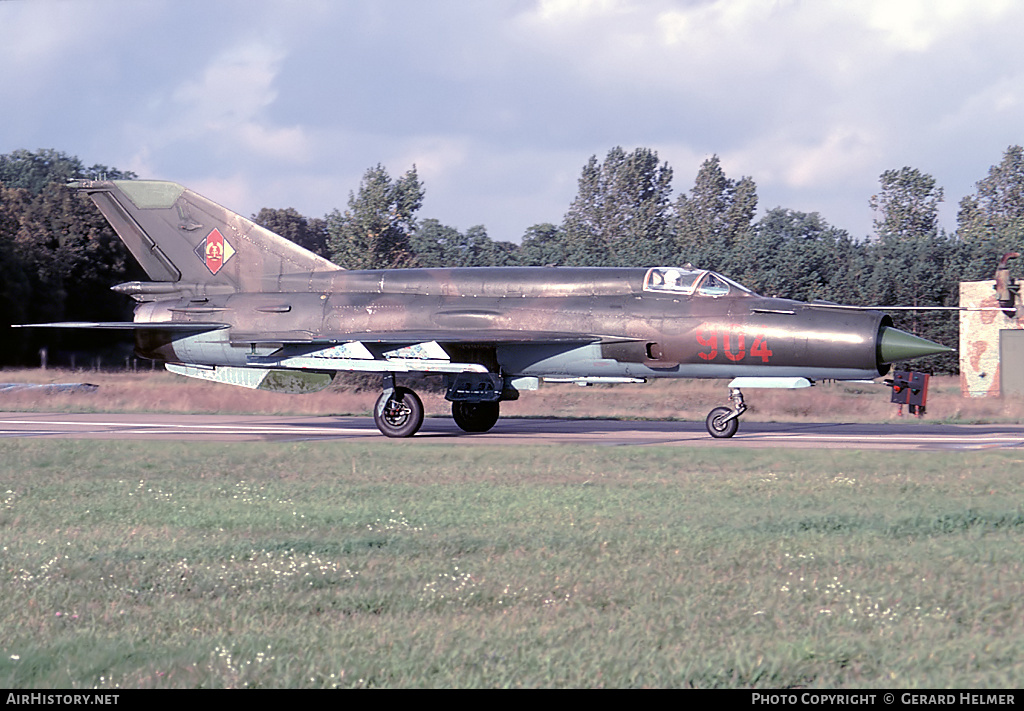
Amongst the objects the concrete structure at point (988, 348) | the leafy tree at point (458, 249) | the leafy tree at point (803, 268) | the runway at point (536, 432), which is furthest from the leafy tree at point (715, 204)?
the runway at point (536, 432)

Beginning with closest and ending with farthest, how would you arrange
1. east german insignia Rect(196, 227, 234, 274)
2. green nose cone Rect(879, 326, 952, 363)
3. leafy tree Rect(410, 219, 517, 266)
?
green nose cone Rect(879, 326, 952, 363), east german insignia Rect(196, 227, 234, 274), leafy tree Rect(410, 219, 517, 266)

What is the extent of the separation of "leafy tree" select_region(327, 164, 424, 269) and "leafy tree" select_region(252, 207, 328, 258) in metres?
45.8

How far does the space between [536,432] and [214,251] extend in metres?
7.72

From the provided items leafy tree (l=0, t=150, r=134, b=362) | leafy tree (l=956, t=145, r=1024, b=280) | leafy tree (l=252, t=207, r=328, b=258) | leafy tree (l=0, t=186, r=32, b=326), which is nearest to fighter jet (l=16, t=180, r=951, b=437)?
leafy tree (l=0, t=186, r=32, b=326)

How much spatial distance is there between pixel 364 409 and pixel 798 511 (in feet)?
60.0

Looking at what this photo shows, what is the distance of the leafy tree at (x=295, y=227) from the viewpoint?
9375 centimetres

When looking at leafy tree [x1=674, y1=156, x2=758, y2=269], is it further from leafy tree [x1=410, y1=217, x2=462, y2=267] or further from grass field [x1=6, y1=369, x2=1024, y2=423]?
grass field [x1=6, y1=369, x2=1024, y2=423]

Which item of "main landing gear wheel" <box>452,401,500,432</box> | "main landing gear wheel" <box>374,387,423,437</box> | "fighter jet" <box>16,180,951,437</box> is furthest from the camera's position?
"main landing gear wheel" <box>452,401,500,432</box>

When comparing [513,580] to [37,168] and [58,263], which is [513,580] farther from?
[37,168]

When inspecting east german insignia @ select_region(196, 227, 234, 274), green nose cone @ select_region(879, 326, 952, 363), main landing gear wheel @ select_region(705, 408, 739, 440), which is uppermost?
east german insignia @ select_region(196, 227, 234, 274)

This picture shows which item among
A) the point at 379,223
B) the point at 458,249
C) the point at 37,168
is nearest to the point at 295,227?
the point at 37,168

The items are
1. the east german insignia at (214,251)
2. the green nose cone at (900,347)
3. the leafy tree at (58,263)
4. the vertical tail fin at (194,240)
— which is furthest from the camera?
the leafy tree at (58,263)

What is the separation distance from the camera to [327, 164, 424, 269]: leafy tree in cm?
4400

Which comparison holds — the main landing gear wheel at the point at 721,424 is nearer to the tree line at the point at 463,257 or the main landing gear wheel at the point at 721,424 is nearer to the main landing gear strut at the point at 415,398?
the main landing gear strut at the point at 415,398
